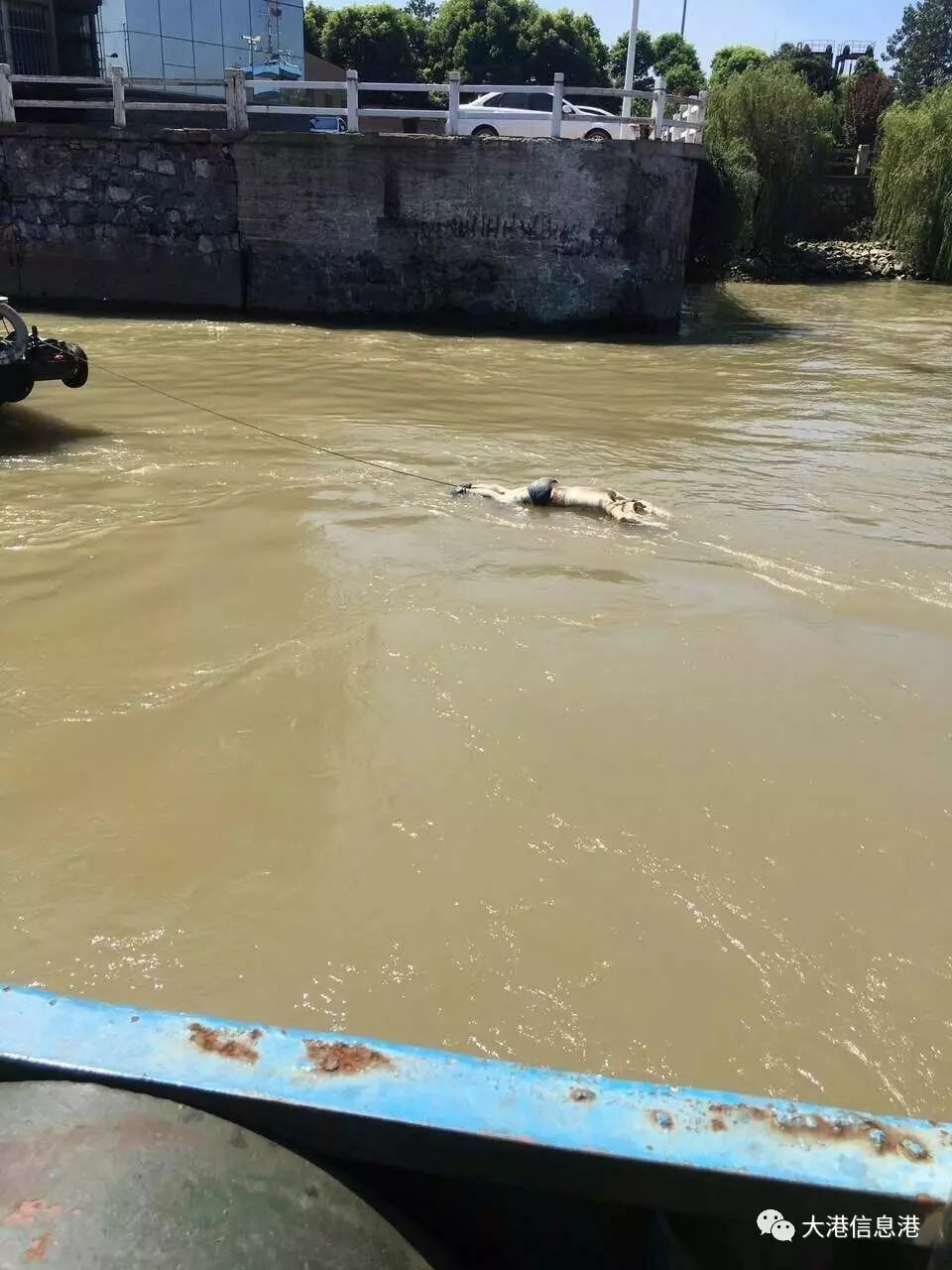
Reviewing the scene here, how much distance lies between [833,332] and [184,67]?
1794 cm

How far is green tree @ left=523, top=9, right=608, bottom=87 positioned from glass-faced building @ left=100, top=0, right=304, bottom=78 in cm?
2782

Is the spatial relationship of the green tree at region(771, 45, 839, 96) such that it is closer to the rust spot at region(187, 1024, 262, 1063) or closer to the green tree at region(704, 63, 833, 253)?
the green tree at region(704, 63, 833, 253)

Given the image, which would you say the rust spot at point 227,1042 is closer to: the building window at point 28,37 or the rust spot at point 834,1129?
the rust spot at point 834,1129

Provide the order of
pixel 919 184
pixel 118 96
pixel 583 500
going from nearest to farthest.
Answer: pixel 583 500 < pixel 118 96 < pixel 919 184

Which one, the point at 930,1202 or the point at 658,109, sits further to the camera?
the point at 658,109

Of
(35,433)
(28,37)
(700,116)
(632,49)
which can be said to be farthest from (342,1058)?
(28,37)

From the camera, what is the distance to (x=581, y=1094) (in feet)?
5.03

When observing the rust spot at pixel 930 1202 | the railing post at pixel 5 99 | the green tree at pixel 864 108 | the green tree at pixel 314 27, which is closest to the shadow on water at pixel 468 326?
the railing post at pixel 5 99

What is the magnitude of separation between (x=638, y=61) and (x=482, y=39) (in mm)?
17041

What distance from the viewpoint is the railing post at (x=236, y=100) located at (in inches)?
606

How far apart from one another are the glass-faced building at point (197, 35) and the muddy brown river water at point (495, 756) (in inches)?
774

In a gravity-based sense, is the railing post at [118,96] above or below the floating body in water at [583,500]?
above

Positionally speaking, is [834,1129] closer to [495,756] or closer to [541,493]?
[495,756]

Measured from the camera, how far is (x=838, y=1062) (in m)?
2.74
